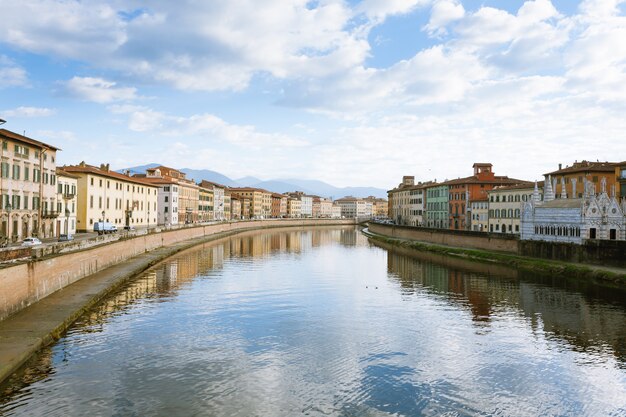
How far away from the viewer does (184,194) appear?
13312 cm

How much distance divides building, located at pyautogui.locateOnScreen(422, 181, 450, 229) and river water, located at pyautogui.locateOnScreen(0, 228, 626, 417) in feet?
263

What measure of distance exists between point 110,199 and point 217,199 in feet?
323

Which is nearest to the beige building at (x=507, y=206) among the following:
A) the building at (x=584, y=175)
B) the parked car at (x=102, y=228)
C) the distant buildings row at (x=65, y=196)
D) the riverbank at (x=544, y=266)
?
the building at (x=584, y=175)

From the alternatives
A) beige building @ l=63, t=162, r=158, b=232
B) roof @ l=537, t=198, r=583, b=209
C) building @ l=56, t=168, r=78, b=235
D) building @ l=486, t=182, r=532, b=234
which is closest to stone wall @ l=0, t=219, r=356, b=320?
building @ l=56, t=168, r=78, b=235

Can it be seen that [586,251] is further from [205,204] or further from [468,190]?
[205,204]

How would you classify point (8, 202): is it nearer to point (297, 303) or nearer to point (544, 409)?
point (297, 303)

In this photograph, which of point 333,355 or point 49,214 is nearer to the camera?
point 333,355

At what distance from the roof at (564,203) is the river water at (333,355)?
1766cm

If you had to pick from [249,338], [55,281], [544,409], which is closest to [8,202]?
[55,281]

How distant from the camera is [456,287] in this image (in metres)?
47.7

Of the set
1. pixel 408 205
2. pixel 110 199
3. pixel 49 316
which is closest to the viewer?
pixel 49 316

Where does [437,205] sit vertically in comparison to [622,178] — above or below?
below

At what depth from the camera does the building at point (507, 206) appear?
301ft

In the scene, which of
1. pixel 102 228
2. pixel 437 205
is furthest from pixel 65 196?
pixel 437 205
